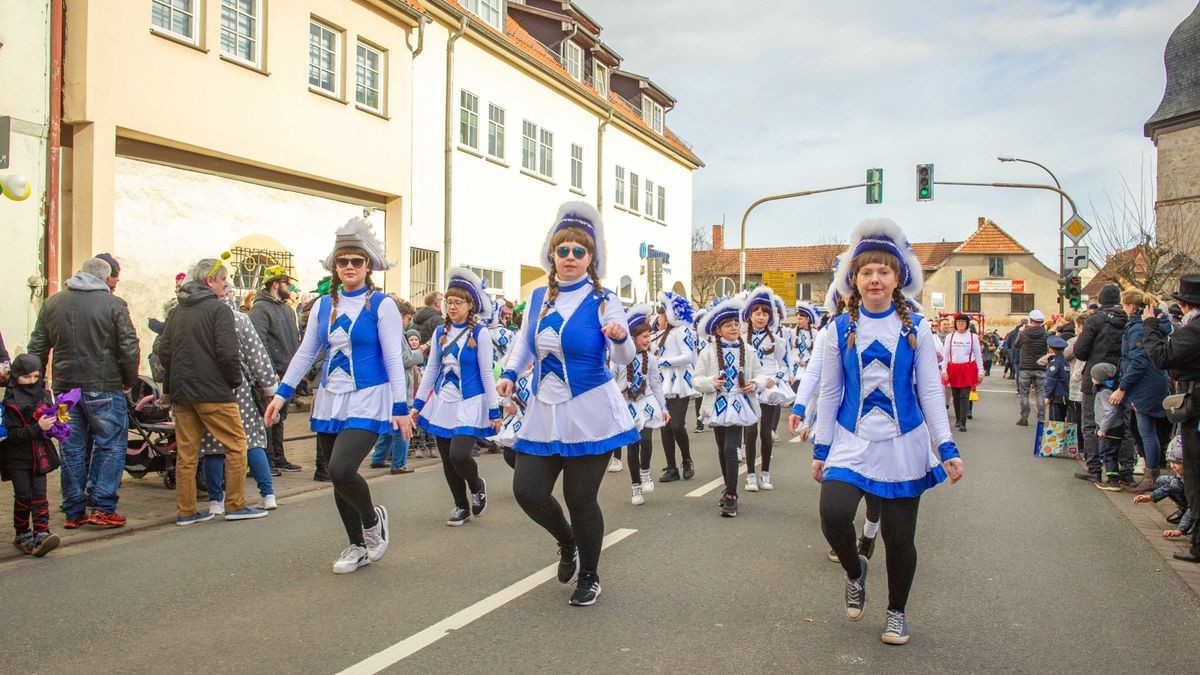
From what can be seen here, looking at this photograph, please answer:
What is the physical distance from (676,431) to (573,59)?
24.6 metres

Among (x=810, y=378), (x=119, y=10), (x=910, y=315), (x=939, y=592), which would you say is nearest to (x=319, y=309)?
(x=810, y=378)

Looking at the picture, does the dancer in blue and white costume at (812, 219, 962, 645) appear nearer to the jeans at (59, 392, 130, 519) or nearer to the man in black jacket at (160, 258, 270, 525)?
the man in black jacket at (160, 258, 270, 525)

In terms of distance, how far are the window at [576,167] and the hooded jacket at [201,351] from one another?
23.5 m

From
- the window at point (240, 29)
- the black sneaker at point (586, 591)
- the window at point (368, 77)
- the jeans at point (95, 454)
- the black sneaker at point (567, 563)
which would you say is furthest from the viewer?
the window at point (368, 77)

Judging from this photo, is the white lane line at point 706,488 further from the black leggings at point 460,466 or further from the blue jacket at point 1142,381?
the blue jacket at point 1142,381

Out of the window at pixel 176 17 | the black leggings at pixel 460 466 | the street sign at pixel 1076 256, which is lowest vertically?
the black leggings at pixel 460 466

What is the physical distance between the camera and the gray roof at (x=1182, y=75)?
42719 mm

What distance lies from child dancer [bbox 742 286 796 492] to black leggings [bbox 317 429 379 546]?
4.02 meters

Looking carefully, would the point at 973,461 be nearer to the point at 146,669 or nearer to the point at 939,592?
the point at 939,592

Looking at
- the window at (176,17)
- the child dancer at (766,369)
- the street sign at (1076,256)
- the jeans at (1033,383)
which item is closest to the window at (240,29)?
the window at (176,17)

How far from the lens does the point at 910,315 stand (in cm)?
488

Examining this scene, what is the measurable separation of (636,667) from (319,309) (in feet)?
10.8

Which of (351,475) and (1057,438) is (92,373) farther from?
(1057,438)

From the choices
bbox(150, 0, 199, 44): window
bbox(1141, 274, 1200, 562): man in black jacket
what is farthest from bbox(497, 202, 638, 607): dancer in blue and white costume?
bbox(150, 0, 199, 44): window
